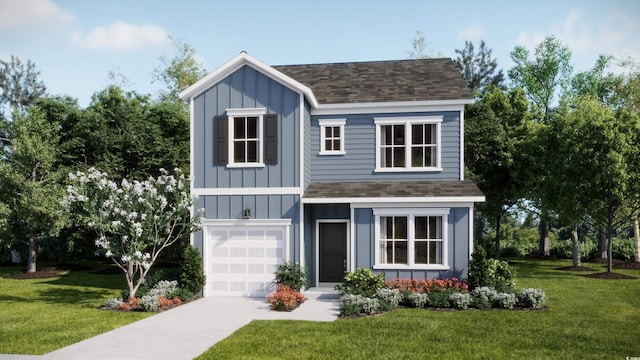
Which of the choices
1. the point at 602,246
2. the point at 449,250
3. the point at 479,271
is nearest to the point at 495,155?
the point at 602,246

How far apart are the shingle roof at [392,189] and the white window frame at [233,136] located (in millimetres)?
2008

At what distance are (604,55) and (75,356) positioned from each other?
4197 centimetres

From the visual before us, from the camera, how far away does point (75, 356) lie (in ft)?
32.0

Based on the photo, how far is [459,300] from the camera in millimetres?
14305

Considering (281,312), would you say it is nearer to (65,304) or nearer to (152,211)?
(152,211)

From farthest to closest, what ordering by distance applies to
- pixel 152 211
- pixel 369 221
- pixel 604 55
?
1. pixel 604 55
2. pixel 369 221
3. pixel 152 211

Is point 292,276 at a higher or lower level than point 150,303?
higher

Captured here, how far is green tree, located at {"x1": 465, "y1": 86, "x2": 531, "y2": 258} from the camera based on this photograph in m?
28.7

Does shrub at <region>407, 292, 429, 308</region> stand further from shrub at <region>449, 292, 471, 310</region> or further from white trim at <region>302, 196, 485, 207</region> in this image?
white trim at <region>302, 196, 485, 207</region>

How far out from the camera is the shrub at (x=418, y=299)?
14.6 metres

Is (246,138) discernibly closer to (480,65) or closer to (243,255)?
(243,255)

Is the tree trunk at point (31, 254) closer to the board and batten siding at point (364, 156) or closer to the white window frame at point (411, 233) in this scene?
the board and batten siding at point (364, 156)

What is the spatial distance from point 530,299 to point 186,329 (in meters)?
9.23

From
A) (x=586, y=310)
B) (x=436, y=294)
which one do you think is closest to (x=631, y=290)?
(x=586, y=310)
